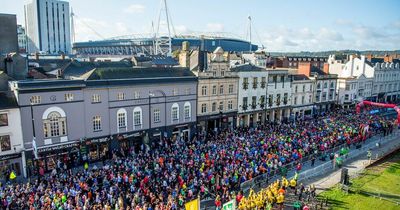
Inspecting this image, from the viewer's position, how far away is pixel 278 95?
50.3 metres

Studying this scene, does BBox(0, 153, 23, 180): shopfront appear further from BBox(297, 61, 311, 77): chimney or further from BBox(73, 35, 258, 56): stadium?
BBox(73, 35, 258, 56): stadium

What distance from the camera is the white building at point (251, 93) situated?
1773 inches

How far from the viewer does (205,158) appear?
1165 inches

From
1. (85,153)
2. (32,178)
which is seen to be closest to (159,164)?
(85,153)

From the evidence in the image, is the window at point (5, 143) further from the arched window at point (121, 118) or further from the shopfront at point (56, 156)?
the arched window at point (121, 118)

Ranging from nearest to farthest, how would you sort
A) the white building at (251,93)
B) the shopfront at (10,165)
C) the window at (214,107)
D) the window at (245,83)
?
the shopfront at (10,165) < the window at (214,107) < the white building at (251,93) < the window at (245,83)

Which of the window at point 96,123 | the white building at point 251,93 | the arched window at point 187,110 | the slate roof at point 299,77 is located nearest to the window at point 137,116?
the window at point 96,123

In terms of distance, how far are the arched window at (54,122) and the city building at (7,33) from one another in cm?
1637

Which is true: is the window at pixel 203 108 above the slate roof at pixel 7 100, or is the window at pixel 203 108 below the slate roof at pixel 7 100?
below

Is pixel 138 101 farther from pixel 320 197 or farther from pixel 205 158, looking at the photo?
pixel 320 197

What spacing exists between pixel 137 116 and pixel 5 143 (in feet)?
40.8

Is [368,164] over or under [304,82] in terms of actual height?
under

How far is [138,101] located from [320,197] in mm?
20026

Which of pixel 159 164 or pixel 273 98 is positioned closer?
pixel 159 164
